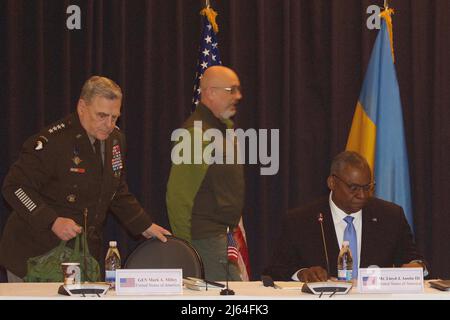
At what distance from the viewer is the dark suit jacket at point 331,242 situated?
13.6 feet

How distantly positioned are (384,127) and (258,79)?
3.35 ft

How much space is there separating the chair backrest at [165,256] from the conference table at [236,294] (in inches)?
16.3

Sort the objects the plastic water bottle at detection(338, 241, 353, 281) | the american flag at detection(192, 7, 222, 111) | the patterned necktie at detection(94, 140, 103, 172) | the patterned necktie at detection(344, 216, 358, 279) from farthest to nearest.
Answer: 1. the american flag at detection(192, 7, 222, 111)
2. the patterned necktie at detection(94, 140, 103, 172)
3. the patterned necktie at detection(344, 216, 358, 279)
4. the plastic water bottle at detection(338, 241, 353, 281)

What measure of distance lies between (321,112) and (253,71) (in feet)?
2.02

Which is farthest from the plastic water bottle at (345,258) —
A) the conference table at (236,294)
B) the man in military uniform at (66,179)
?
the man in military uniform at (66,179)

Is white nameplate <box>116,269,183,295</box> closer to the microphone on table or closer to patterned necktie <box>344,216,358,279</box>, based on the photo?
the microphone on table

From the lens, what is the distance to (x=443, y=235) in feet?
20.9

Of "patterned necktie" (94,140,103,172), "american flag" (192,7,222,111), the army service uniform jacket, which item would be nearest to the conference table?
the army service uniform jacket

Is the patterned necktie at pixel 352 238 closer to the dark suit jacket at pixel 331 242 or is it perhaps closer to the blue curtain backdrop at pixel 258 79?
the dark suit jacket at pixel 331 242

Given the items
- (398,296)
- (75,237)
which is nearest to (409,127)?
(75,237)

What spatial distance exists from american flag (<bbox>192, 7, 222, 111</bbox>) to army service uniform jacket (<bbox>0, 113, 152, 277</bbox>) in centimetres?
169

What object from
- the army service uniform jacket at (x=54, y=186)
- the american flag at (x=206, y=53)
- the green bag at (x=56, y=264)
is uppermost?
the american flag at (x=206, y=53)

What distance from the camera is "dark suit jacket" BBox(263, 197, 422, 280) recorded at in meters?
4.14

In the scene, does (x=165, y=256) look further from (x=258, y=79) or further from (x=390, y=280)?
(x=258, y=79)
